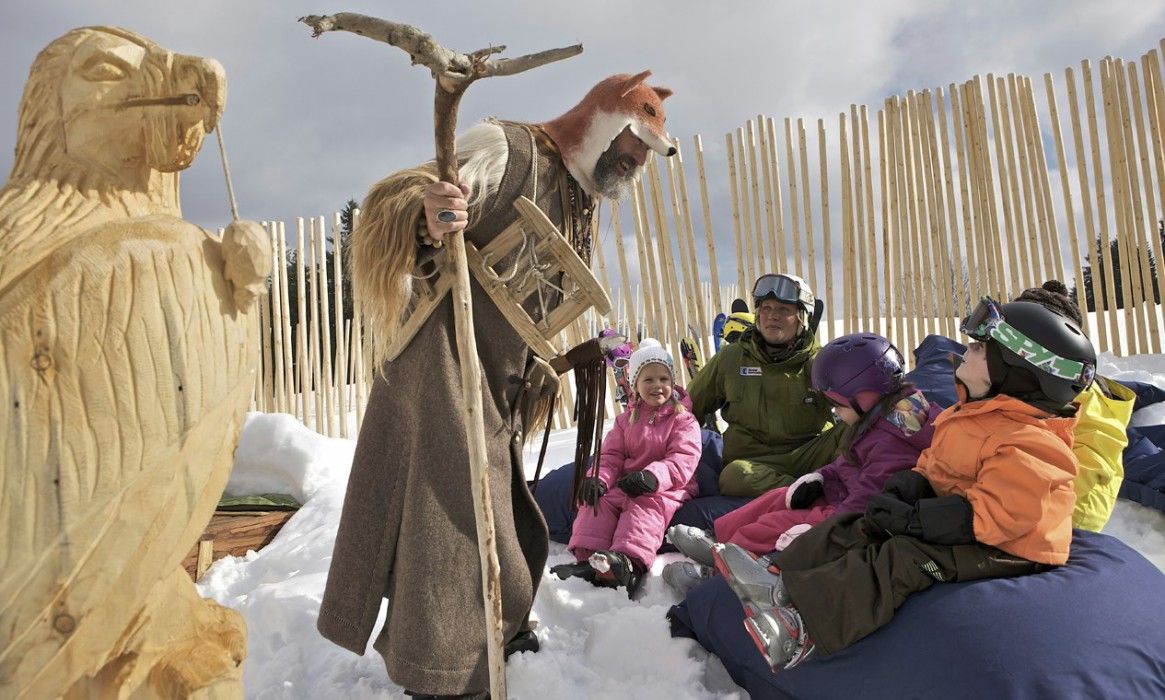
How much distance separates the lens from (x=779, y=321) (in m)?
3.09

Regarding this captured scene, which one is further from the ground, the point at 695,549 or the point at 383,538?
the point at 383,538

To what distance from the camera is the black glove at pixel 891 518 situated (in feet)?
6.10

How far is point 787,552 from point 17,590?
1.80m

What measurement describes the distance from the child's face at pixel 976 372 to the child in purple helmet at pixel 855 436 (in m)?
0.44

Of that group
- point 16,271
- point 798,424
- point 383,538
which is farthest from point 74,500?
point 798,424

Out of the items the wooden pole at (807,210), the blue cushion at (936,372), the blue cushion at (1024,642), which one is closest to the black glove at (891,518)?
the blue cushion at (1024,642)

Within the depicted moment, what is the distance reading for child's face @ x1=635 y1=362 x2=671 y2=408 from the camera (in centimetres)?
336

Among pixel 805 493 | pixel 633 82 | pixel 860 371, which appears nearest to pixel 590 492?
pixel 805 493

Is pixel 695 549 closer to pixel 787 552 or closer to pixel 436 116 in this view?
pixel 787 552

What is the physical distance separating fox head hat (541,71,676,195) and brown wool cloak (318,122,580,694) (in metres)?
0.09

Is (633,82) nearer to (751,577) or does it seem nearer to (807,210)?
(751,577)

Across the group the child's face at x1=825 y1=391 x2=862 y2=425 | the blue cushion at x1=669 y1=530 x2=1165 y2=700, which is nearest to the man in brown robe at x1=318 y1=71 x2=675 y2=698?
the blue cushion at x1=669 y1=530 x2=1165 y2=700

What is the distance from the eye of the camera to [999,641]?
1610 millimetres

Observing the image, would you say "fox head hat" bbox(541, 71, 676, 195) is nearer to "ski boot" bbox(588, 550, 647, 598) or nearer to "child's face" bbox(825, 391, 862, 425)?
"child's face" bbox(825, 391, 862, 425)
